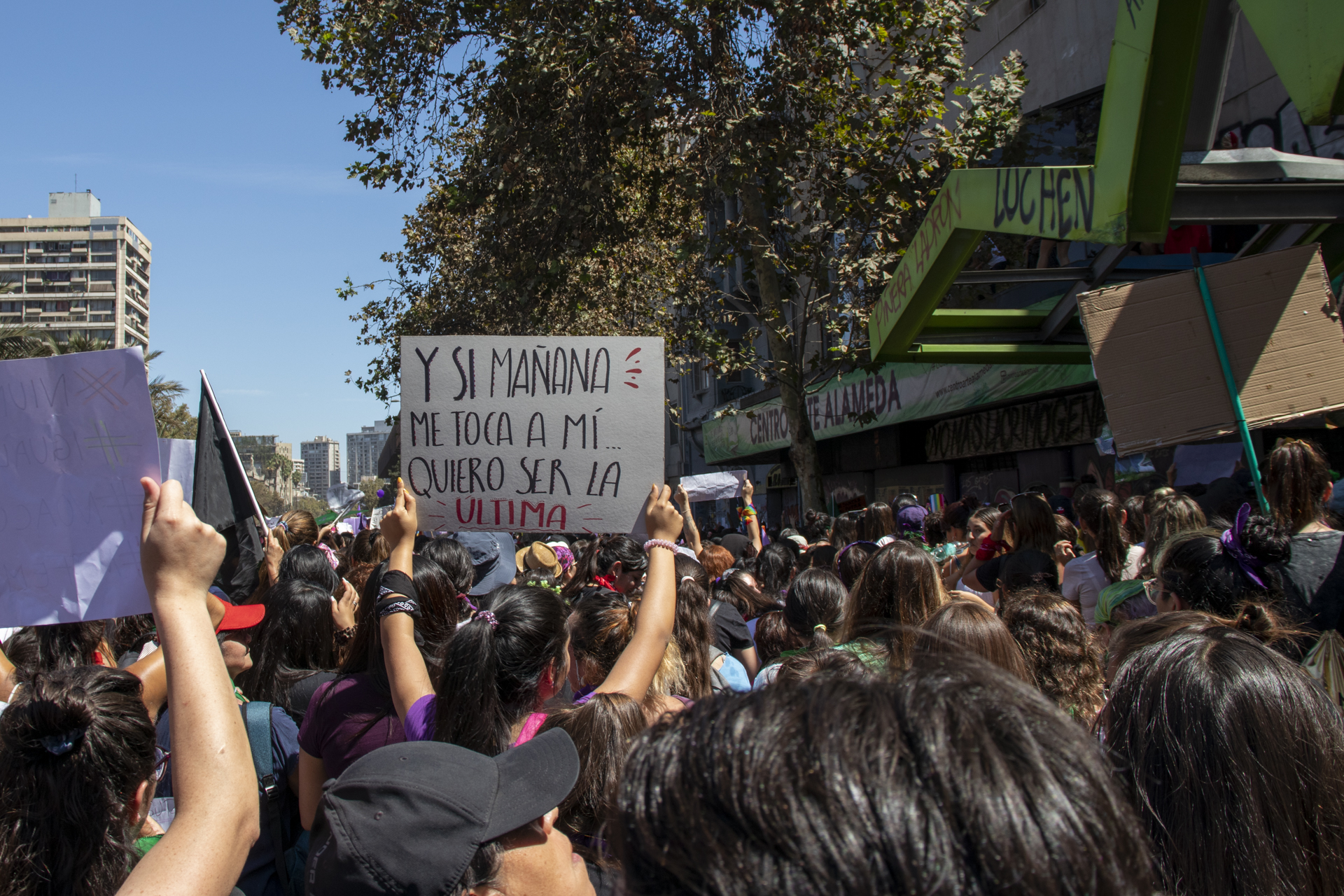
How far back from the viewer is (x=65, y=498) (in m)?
2.23

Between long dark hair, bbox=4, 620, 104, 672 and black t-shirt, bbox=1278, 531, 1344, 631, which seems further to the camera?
long dark hair, bbox=4, 620, 104, 672

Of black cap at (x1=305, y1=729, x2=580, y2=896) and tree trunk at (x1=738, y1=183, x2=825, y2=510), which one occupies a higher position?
tree trunk at (x1=738, y1=183, x2=825, y2=510)

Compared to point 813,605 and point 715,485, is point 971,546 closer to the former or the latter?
point 813,605

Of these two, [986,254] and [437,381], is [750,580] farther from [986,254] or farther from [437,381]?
[986,254]

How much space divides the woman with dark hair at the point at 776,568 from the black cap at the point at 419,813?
528 centimetres

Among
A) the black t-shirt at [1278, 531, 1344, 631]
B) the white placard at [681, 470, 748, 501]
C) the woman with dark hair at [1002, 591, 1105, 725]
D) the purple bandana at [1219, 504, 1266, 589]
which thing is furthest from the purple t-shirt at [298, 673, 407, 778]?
the white placard at [681, 470, 748, 501]

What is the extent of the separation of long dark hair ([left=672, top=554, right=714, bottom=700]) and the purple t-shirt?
41.4 inches

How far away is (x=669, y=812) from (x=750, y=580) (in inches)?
198

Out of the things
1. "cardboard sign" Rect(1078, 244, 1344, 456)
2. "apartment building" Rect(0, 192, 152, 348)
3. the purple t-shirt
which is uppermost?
"apartment building" Rect(0, 192, 152, 348)

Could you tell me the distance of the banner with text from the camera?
1170 centimetres

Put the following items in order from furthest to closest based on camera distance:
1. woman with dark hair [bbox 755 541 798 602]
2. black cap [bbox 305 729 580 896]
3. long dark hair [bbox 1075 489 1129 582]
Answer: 1. woman with dark hair [bbox 755 541 798 602]
2. long dark hair [bbox 1075 489 1129 582]
3. black cap [bbox 305 729 580 896]

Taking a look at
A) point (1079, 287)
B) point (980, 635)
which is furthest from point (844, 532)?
point (980, 635)

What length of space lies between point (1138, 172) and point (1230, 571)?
1.44 metres

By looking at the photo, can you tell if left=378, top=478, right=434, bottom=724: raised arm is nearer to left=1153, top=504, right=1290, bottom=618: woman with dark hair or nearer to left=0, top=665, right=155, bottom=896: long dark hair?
left=0, top=665, right=155, bottom=896: long dark hair
